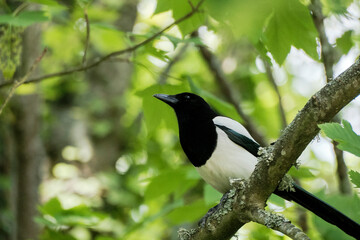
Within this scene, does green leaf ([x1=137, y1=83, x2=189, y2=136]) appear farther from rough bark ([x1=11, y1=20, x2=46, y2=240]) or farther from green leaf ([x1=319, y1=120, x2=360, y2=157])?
rough bark ([x1=11, y1=20, x2=46, y2=240])

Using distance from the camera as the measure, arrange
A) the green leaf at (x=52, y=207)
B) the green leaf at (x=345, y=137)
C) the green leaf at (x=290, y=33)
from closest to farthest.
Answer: the green leaf at (x=345, y=137) < the green leaf at (x=290, y=33) < the green leaf at (x=52, y=207)

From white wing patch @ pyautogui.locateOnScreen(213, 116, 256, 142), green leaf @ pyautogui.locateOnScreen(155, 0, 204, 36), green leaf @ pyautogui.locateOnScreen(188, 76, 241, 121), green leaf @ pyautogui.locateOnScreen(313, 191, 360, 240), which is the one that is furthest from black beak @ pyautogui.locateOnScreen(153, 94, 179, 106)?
green leaf @ pyautogui.locateOnScreen(313, 191, 360, 240)

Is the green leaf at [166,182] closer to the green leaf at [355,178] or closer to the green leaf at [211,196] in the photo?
the green leaf at [211,196]

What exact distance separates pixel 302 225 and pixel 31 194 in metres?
2.48

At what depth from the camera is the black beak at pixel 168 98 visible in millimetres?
2556

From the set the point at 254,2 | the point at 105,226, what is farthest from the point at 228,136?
the point at 105,226

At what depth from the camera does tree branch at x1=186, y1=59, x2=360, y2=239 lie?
1422 millimetres

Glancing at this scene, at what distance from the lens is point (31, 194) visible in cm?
424

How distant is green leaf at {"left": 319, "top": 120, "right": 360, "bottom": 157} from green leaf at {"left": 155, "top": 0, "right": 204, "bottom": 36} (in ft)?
3.42

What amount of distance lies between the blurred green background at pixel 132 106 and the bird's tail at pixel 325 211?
0.17ft

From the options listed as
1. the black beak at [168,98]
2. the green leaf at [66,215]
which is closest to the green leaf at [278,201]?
the black beak at [168,98]

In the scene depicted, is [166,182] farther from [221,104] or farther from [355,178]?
[355,178]

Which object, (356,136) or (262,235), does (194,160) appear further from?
(356,136)

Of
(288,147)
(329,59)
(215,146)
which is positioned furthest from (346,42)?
(288,147)
